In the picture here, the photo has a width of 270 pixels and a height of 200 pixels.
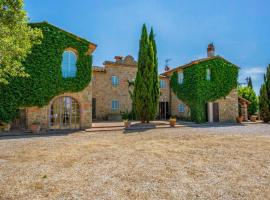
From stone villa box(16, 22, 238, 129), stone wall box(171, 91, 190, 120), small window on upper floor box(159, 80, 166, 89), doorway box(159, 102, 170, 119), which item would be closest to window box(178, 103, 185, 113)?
stone villa box(16, 22, 238, 129)

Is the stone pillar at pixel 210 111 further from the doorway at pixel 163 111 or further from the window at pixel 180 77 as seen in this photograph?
the doorway at pixel 163 111

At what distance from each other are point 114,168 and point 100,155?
61.5 inches

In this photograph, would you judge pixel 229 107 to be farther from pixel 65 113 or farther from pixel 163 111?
pixel 65 113

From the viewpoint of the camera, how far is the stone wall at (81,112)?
45.4ft

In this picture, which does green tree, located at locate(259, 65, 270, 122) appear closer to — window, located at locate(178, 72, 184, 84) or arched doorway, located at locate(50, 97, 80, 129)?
window, located at locate(178, 72, 184, 84)

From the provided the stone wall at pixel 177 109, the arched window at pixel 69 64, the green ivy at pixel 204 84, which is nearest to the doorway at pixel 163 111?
the stone wall at pixel 177 109

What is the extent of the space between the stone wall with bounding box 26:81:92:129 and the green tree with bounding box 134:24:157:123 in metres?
4.76

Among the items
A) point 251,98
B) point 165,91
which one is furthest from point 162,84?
point 251,98

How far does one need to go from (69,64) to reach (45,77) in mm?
2027

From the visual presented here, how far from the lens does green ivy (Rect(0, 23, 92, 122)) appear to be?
1334 centimetres

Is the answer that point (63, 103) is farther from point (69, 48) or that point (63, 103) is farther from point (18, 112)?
point (69, 48)

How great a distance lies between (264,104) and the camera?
2288cm

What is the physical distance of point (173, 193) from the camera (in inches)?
144

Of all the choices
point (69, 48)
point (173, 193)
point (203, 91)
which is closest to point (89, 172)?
point (173, 193)
